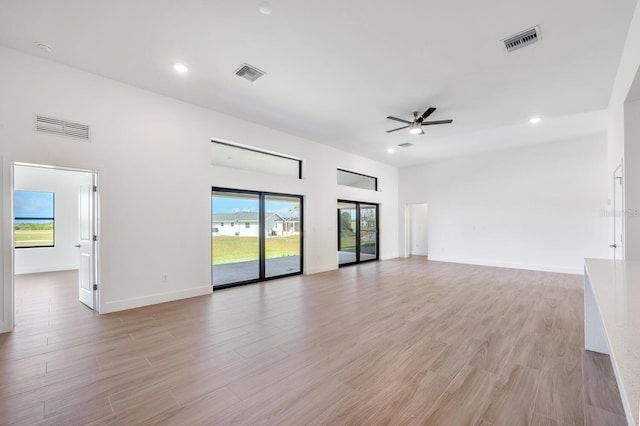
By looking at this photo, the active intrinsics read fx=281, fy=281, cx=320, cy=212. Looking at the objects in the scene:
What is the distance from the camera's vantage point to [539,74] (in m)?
3.82

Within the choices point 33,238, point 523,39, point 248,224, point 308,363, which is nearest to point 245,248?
point 248,224

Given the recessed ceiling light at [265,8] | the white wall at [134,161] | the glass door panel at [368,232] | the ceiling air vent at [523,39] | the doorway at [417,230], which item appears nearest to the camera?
the recessed ceiling light at [265,8]

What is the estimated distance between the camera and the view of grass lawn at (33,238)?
7094 mm

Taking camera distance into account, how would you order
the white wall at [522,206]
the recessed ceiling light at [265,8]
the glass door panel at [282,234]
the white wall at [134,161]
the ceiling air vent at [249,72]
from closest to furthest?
the recessed ceiling light at [265,8] → the white wall at [134,161] → the ceiling air vent at [249,72] → the glass door panel at [282,234] → the white wall at [522,206]

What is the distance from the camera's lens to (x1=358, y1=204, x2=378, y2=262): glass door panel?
8.89 metres

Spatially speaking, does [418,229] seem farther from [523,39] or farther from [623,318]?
[623,318]

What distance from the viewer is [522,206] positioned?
7668mm

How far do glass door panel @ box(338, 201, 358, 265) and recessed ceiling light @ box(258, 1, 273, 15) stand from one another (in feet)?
19.2

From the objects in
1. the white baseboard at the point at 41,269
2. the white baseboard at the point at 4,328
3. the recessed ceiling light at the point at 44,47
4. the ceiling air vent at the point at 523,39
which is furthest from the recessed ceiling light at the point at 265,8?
the white baseboard at the point at 41,269

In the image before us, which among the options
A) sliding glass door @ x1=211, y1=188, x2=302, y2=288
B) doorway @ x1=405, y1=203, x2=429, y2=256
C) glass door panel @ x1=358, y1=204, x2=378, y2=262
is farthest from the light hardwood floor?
doorway @ x1=405, y1=203, x2=429, y2=256

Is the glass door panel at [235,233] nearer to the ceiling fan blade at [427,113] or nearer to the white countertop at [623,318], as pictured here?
the ceiling fan blade at [427,113]

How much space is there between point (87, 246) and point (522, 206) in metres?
9.71

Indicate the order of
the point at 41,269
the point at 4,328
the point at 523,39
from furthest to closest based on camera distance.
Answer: the point at 41,269, the point at 4,328, the point at 523,39

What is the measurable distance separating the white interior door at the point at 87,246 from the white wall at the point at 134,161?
243 mm
